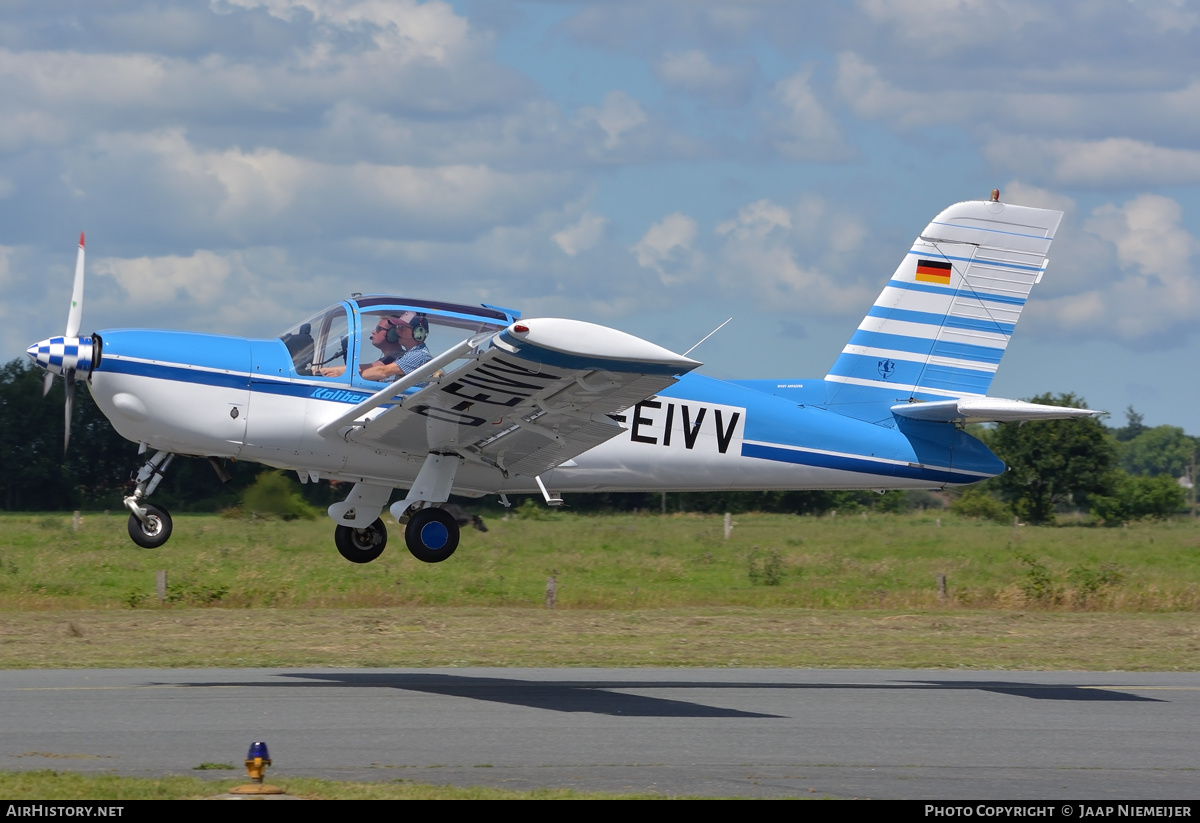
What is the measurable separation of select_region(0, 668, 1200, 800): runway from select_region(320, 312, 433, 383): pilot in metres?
3.01

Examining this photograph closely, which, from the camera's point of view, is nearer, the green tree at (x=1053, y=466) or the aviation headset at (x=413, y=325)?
the aviation headset at (x=413, y=325)

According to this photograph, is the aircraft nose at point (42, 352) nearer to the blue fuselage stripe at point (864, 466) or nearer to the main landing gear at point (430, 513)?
the main landing gear at point (430, 513)

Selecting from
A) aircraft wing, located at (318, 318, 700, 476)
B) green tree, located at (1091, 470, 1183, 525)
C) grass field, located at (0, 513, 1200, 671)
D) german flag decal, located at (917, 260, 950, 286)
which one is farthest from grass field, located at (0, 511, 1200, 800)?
green tree, located at (1091, 470, 1183, 525)

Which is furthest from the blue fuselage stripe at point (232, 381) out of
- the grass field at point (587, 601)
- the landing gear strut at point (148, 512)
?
the grass field at point (587, 601)

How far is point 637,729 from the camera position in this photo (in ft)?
37.7

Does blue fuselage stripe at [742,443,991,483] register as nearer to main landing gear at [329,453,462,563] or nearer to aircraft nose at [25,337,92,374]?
main landing gear at [329,453,462,563]

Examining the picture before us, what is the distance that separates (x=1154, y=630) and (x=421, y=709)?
550 inches

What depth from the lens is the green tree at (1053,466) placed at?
204 feet

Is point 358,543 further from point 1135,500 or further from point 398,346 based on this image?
point 1135,500

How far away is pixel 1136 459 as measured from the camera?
611 feet

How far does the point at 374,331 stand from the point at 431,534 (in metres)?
1.99

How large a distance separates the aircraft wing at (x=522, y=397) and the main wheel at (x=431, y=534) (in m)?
0.61
